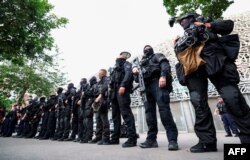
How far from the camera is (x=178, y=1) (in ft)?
25.7

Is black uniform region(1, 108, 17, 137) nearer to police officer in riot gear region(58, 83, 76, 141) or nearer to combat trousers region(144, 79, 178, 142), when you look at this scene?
police officer in riot gear region(58, 83, 76, 141)

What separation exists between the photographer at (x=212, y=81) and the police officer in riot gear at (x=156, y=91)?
2.23 feet

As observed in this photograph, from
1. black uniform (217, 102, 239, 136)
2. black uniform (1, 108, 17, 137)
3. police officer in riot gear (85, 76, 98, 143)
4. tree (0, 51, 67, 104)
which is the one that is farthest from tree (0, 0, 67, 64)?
tree (0, 51, 67, 104)

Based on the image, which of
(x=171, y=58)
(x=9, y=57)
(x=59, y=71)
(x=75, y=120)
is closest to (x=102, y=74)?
(x=75, y=120)

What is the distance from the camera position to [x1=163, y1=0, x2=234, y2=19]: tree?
7.02m

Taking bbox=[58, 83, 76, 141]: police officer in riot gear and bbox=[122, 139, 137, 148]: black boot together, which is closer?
bbox=[122, 139, 137, 148]: black boot

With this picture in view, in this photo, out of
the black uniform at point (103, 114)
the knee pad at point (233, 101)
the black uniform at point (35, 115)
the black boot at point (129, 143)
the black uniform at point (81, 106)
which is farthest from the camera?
the black uniform at point (35, 115)

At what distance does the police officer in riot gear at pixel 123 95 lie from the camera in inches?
192

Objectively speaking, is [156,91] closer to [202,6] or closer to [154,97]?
[154,97]

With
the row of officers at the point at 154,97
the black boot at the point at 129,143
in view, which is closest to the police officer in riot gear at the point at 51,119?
the row of officers at the point at 154,97

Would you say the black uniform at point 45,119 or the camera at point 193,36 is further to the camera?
the black uniform at point 45,119

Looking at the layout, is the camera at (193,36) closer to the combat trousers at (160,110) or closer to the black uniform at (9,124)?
the combat trousers at (160,110)

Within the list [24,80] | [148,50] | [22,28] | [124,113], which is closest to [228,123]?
[124,113]

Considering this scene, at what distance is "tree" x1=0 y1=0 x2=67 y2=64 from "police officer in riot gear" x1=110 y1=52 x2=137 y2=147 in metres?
5.15
